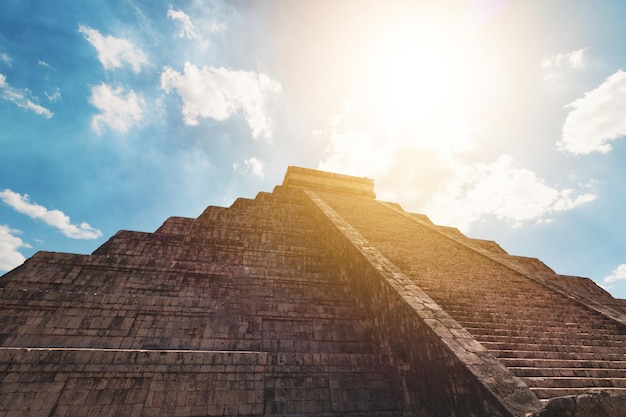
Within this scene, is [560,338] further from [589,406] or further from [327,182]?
[327,182]

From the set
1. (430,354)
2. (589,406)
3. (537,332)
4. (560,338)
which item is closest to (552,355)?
(537,332)

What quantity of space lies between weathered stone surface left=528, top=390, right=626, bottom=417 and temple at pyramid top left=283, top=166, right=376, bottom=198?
18.0 metres

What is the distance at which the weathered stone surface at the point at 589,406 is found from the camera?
284 cm

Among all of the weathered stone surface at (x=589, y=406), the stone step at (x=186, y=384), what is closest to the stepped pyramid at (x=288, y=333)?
the stone step at (x=186, y=384)

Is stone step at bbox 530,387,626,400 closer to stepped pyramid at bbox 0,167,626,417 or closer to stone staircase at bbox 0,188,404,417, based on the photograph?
stepped pyramid at bbox 0,167,626,417

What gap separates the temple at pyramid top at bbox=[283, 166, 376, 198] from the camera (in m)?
20.7

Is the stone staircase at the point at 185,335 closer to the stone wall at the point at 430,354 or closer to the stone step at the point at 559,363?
the stone wall at the point at 430,354

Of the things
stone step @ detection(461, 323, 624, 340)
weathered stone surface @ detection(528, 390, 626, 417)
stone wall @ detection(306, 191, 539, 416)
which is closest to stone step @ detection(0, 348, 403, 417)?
stone wall @ detection(306, 191, 539, 416)

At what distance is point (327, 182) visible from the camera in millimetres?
21234

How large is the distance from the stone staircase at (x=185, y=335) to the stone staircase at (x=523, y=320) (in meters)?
1.95

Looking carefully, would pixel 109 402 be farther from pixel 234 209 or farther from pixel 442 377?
pixel 234 209

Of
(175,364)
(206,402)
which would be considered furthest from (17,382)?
(206,402)

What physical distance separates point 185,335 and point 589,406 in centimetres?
640

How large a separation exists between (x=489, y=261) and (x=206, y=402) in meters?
9.04
